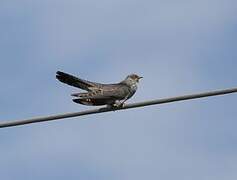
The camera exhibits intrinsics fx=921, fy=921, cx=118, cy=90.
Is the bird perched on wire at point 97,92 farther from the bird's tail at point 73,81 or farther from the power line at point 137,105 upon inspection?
the power line at point 137,105

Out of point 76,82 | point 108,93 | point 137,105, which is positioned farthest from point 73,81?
point 137,105

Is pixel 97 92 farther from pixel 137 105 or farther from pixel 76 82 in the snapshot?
pixel 137 105

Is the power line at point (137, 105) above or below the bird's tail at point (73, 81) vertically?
below

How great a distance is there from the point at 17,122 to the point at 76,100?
2533 mm

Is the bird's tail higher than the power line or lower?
higher

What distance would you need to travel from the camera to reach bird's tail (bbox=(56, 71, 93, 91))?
16797mm

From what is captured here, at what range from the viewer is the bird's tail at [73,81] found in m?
16.8

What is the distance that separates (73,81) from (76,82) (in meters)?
0.11

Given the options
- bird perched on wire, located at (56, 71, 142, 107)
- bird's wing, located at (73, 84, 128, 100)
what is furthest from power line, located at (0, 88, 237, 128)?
bird's wing, located at (73, 84, 128, 100)

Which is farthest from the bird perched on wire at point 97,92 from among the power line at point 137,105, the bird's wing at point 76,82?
the power line at point 137,105

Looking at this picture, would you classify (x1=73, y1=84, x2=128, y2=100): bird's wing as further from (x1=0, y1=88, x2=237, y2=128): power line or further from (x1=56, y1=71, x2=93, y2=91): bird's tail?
(x1=0, y1=88, x2=237, y2=128): power line

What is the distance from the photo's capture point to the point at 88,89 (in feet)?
56.6

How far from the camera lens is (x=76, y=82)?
56.2 ft

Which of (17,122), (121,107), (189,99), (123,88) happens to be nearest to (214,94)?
(189,99)
